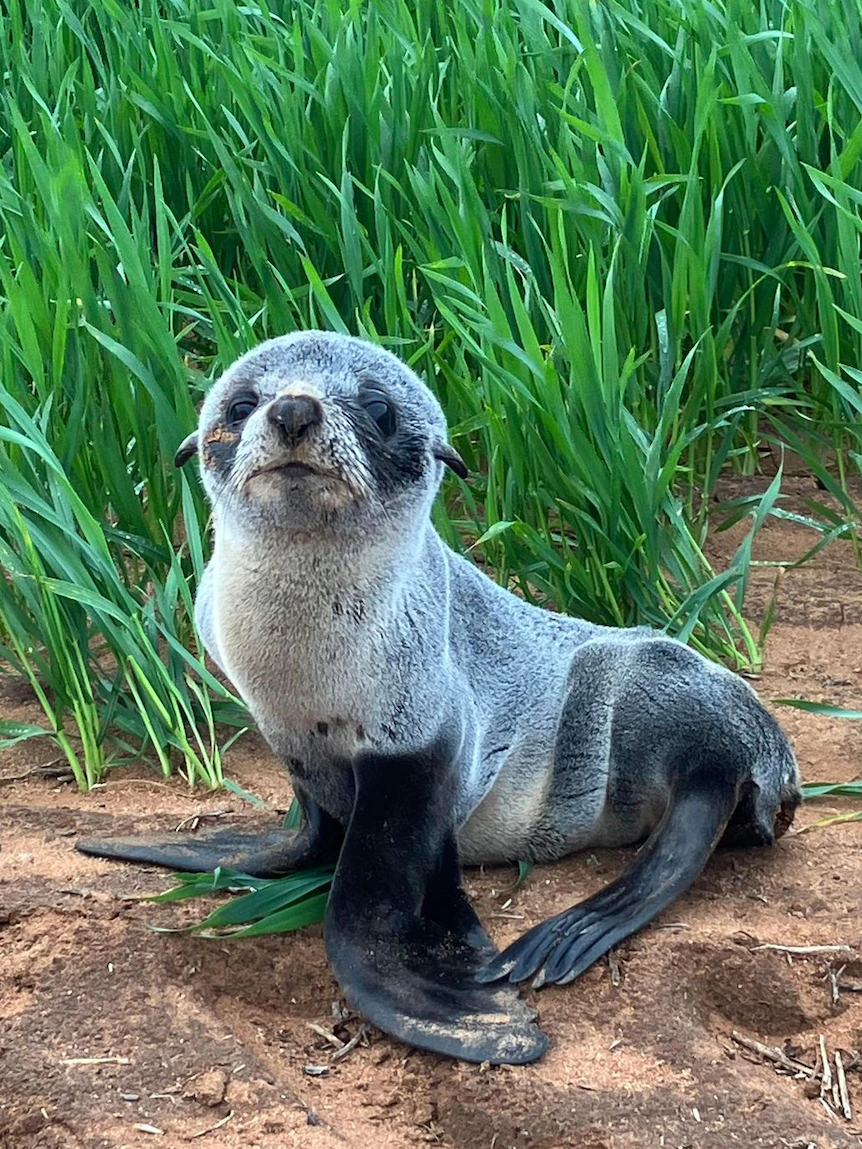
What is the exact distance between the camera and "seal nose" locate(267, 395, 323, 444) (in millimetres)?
2680

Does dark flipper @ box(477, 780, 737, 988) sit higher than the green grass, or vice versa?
the green grass

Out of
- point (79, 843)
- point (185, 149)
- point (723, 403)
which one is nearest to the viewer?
point (79, 843)

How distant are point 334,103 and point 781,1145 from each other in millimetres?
3436

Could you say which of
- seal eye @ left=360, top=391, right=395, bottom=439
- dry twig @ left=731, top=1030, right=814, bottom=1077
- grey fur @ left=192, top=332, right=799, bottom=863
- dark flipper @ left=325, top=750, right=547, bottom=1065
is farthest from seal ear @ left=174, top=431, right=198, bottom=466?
dry twig @ left=731, top=1030, right=814, bottom=1077

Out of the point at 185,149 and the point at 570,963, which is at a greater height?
the point at 185,149

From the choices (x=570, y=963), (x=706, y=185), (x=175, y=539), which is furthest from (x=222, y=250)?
(x=570, y=963)

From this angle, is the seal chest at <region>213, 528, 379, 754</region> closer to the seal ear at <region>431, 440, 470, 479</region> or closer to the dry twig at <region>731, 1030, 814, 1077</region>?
the seal ear at <region>431, 440, 470, 479</region>

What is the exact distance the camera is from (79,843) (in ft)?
10.7

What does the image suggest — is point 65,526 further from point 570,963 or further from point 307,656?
point 570,963

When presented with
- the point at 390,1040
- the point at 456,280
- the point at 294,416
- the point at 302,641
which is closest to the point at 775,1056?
the point at 390,1040

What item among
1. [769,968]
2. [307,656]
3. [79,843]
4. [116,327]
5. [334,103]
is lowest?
[769,968]

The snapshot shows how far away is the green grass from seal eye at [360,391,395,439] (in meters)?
0.87

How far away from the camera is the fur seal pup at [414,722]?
2.79 metres

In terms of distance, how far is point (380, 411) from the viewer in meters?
2.92
